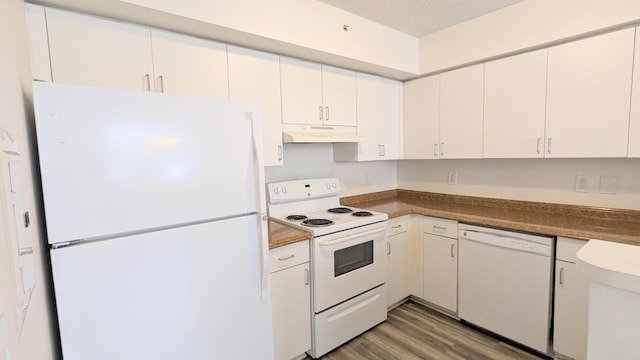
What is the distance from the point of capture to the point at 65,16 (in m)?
1.43

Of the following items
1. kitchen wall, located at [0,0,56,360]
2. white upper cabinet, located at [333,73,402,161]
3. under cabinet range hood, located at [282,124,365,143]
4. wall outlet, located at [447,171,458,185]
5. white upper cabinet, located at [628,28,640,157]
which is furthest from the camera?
wall outlet, located at [447,171,458,185]

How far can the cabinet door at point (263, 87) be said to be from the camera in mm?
1961

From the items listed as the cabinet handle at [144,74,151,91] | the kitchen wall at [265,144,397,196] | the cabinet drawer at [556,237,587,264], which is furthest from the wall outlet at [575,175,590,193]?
the cabinet handle at [144,74,151,91]

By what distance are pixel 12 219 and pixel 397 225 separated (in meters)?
2.43

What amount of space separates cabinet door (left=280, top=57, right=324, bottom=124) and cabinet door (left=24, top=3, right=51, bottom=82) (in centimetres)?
129

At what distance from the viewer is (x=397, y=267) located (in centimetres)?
268

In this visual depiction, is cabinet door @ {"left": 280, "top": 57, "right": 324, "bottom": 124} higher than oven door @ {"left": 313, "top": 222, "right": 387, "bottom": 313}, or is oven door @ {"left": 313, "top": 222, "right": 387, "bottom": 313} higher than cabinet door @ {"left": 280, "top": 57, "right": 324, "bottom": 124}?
cabinet door @ {"left": 280, "top": 57, "right": 324, "bottom": 124}

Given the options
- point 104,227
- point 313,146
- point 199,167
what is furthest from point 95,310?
point 313,146

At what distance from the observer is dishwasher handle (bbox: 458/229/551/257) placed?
→ 78.2 inches

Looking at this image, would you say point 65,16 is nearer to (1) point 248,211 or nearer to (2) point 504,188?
(1) point 248,211

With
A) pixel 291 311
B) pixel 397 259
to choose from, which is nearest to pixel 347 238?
pixel 291 311

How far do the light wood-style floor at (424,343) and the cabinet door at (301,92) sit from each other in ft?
5.81

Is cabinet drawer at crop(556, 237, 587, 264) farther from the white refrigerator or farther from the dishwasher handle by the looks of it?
the white refrigerator

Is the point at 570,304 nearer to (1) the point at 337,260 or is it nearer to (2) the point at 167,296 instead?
(1) the point at 337,260
